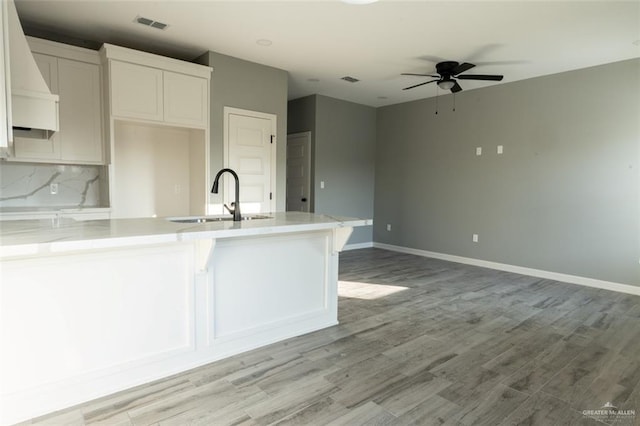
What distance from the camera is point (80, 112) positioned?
376cm

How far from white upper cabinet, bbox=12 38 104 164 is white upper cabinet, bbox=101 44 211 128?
30cm

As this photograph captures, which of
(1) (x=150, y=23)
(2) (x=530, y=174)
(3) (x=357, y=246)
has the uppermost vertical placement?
(1) (x=150, y=23)

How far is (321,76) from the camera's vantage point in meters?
5.19

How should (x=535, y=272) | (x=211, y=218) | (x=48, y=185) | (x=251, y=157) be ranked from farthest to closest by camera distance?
1. (x=535, y=272)
2. (x=251, y=157)
3. (x=48, y=185)
4. (x=211, y=218)

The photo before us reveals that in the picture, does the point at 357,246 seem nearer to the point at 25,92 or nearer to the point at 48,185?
the point at 48,185

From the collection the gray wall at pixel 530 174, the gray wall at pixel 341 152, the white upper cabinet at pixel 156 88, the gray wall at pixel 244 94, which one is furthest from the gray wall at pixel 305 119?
the white upper cabinet at pixel 156 88

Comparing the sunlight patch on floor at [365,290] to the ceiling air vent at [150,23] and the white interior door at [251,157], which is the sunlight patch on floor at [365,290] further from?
the ceiling air vent at [150,23]

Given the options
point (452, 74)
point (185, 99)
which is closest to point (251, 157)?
point (185, 99)

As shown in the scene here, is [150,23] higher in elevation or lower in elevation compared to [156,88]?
higher

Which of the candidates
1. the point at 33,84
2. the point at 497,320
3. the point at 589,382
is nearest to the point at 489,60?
the point at 497,320

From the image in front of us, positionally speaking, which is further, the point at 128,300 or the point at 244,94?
the point at 244,94

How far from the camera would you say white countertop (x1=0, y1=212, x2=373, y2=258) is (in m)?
1.55

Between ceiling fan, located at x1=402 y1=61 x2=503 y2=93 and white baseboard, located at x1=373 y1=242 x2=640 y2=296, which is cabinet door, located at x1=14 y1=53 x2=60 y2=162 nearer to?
ceiling fan, located at x1=402 y1=61 x2=503 y2=93

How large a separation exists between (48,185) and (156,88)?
1.54 metres
